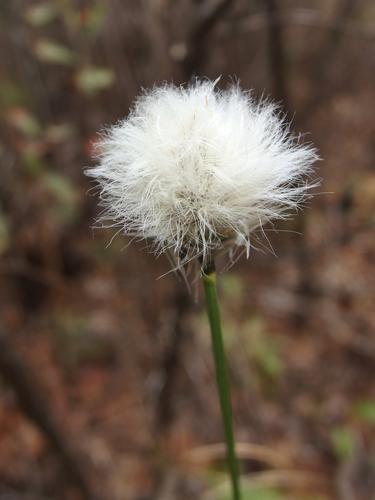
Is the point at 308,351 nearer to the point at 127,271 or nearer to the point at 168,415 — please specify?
the point at 168,415

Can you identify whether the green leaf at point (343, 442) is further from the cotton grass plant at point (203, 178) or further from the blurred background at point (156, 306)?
the cotton grass plant at point (203, 178)

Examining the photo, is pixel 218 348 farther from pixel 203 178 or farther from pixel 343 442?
pixel 343 442

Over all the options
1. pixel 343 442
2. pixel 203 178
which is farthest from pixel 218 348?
pixel 343 442

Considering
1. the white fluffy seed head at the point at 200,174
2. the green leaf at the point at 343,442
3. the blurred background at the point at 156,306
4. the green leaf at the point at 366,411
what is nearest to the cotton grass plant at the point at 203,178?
the white fluffy seed head at the point at 200,174

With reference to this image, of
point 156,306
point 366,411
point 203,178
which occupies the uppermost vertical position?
point 156,306

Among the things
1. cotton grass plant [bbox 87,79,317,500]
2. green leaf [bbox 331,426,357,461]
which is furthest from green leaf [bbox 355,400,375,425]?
cotton grass plant [bbox 87,79,317,500]

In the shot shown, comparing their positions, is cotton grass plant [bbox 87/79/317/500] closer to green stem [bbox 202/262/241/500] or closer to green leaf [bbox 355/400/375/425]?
green stem [bbox 202/262/241/500]

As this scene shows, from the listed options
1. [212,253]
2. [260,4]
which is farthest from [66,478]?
[260,4]

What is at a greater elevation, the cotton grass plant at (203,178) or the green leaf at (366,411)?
the green leaf at (366,411)
